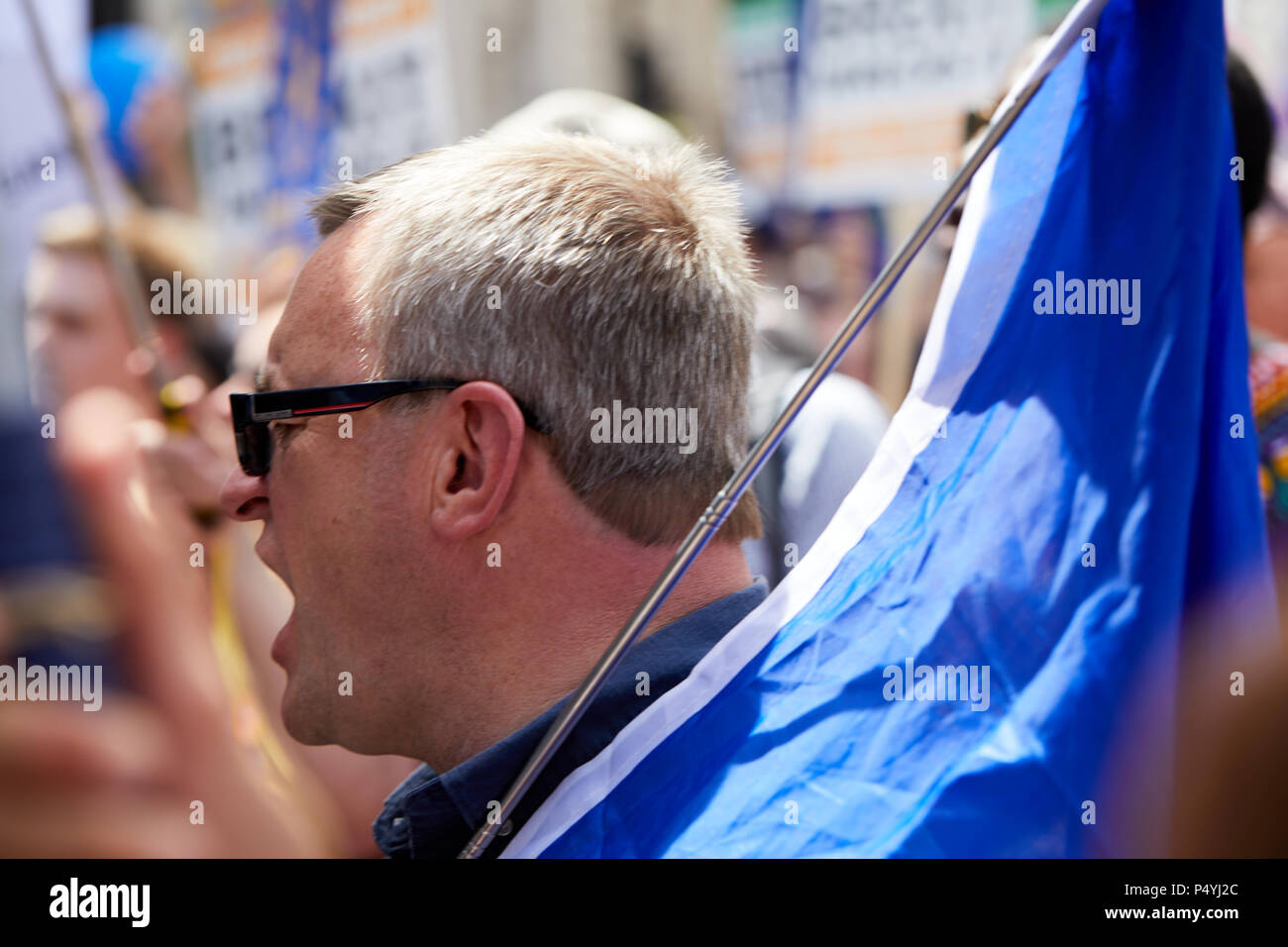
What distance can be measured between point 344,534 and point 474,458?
0.20 meters

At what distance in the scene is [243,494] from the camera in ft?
5.67

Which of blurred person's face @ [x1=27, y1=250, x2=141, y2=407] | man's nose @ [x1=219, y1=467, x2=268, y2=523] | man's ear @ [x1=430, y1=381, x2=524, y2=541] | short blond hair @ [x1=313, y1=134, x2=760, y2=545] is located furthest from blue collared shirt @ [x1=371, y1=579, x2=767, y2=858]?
blurred person's face @ [x1=27, y1=250, x2=141, y2=407]

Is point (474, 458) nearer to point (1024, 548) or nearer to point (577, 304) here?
point (577, 304)

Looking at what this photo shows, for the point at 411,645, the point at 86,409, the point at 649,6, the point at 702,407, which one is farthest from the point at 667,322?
the point at 649,6

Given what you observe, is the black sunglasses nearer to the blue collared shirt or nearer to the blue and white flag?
the blue collared shirt

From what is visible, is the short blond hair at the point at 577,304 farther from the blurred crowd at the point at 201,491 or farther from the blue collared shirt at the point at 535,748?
the blurred crowd at the point at 201,491

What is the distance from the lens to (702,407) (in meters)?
1.62

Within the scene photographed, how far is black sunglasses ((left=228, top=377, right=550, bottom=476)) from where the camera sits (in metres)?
1.55

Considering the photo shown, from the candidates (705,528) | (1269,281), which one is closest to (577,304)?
(705,528)

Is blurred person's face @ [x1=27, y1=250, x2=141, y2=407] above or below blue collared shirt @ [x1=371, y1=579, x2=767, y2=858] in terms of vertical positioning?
above

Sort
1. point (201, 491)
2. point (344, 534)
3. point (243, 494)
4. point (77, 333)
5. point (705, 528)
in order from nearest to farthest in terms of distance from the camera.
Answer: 1. point (705, 528)
2. point (344, 534)
3. point (243, 494)
4. point (201, 491)
5. point (77, 333)
